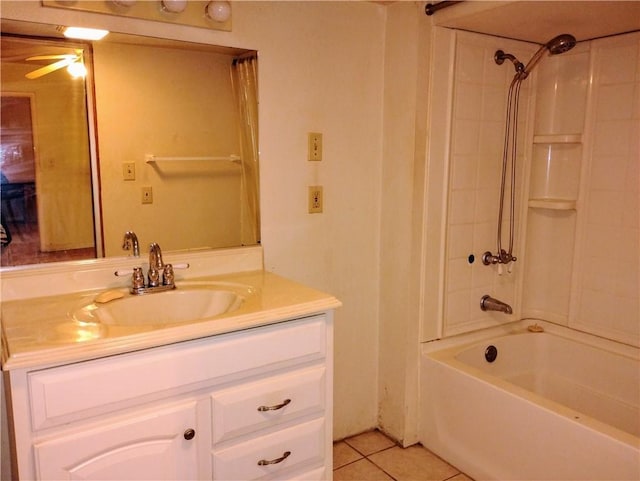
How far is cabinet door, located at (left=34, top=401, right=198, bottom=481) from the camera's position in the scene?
118 centimetres

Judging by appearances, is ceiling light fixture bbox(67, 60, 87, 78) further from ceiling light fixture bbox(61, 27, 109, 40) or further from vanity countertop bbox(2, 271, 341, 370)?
vanity countertop bbox(2, 271, 341, 370)

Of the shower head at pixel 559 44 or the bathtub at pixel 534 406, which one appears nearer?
the bathtub at pixel 534 406

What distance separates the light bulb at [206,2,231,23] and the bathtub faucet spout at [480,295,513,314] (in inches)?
61.2

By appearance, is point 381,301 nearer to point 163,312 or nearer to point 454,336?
point 454,336

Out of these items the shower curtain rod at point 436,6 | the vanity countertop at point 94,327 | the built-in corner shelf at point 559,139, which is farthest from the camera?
the built-in corner shelf at point 559,139

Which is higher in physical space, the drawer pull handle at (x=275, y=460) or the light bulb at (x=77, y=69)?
the light bulb at (x=77, y=69)

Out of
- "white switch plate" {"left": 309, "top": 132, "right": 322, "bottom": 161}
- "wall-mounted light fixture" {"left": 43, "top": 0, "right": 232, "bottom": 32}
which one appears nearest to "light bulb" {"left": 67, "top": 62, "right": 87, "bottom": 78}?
"wall-mounted light fixture" {"left": 43, "top": 0, "right": 232, "bottom": 32}

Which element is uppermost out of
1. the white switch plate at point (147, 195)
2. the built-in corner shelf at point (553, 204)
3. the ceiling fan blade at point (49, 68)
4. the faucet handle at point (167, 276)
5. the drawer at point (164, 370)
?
the ceiling fan blade at point (49, 68)

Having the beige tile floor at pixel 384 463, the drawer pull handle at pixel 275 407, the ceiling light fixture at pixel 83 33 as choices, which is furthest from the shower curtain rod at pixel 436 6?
the beige tile floor at pixel 384 463

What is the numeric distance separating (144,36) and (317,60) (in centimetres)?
65

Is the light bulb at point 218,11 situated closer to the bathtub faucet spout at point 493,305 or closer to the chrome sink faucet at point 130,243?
the chrome sink faucet at point 130,243

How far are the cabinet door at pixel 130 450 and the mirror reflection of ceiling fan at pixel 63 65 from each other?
3.35 ft

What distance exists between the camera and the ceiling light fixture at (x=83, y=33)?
155 centimetres

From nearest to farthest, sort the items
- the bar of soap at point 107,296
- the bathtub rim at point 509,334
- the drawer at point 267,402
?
the drawer at point 267,402, the bar of soap at point 107,296, the bathtub rim at point 509,334
